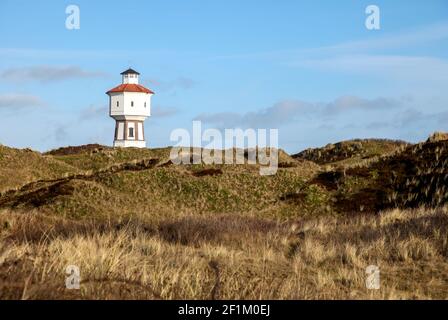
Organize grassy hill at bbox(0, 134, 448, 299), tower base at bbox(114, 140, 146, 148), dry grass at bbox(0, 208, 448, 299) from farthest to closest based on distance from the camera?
tower base at bbox(114, 140, 146, 148)
grassy hill at bbox(0, 134, 448, 299)
dry grass at bbox(0, 208, 448, 299)

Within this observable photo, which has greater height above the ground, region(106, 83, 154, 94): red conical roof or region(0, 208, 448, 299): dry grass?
region(106, 83, 154, 94): red conical roof

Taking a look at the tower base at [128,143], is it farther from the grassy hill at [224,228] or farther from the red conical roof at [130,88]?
the grassy hill at [224,228]

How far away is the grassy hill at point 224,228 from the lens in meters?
10.2

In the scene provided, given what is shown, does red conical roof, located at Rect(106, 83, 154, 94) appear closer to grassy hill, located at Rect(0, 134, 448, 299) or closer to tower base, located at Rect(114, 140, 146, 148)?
tower base, located at Rect(114, 140, 146, 148)

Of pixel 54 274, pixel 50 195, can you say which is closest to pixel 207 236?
pixel 54 274

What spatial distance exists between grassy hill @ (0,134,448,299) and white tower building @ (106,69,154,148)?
1708 inches

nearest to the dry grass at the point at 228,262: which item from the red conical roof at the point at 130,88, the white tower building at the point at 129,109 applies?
the white tower building at the point at 129,109

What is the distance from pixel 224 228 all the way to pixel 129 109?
265 feet

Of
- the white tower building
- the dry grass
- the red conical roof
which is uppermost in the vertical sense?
the red conical roof

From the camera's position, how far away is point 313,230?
2145 centimetres

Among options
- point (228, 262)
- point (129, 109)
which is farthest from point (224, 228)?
point (129, 109)

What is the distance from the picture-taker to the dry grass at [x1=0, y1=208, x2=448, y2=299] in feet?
29.9

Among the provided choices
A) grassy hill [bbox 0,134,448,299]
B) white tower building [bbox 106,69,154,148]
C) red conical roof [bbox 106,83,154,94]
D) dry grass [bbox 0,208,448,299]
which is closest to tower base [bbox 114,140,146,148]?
white tower building [bbox 106,69,154,148]
